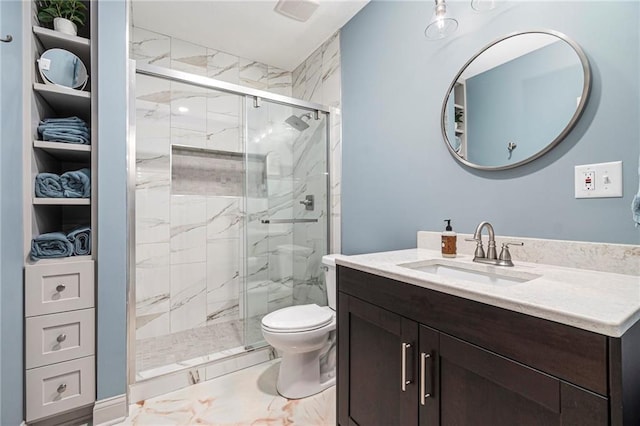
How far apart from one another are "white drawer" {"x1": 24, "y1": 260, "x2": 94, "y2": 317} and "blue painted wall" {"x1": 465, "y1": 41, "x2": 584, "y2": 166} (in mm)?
1982

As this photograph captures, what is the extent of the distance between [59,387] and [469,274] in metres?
1.95

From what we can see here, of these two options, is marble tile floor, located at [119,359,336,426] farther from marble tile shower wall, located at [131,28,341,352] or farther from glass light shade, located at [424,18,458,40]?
glass light shade, located at [424,18,458,40]

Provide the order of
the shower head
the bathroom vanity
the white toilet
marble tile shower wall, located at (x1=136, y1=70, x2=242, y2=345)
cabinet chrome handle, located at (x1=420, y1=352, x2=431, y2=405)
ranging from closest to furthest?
the bathroom vanity, cabinet chrome handle, located at (x1=420, y1=352, x2=431, y2=405), the white toilet, the shower head, marble tile shower wall, located at (x1=136, y1=70, x2=242, y2=345)

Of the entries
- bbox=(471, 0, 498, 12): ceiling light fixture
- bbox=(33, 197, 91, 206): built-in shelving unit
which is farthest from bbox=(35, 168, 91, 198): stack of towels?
bbox=(471, 0, 498, 12): ceiling light fixture

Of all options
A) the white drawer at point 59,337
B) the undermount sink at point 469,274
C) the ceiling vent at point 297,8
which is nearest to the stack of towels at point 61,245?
the white drawer at point 59,337

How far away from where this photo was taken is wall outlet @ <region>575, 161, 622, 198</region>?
3.16 feet

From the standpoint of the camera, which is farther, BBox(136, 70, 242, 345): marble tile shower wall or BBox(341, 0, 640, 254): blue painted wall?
BBox(136, 70, 242, 345): marble tile shower wall

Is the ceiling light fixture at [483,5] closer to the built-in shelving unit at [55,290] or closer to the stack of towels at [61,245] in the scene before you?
the built-in shelving unit at [55,290]

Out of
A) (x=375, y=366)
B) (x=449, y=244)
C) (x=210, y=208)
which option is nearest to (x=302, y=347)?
(x=375, y=366)

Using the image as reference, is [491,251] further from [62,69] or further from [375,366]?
[62,69]

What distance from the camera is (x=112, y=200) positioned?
1.51 metres

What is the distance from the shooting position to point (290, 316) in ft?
5.88

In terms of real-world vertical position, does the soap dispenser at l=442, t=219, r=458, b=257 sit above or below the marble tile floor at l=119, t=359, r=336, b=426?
above

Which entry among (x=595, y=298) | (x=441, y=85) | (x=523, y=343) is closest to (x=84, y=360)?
(x=523, y=343)
